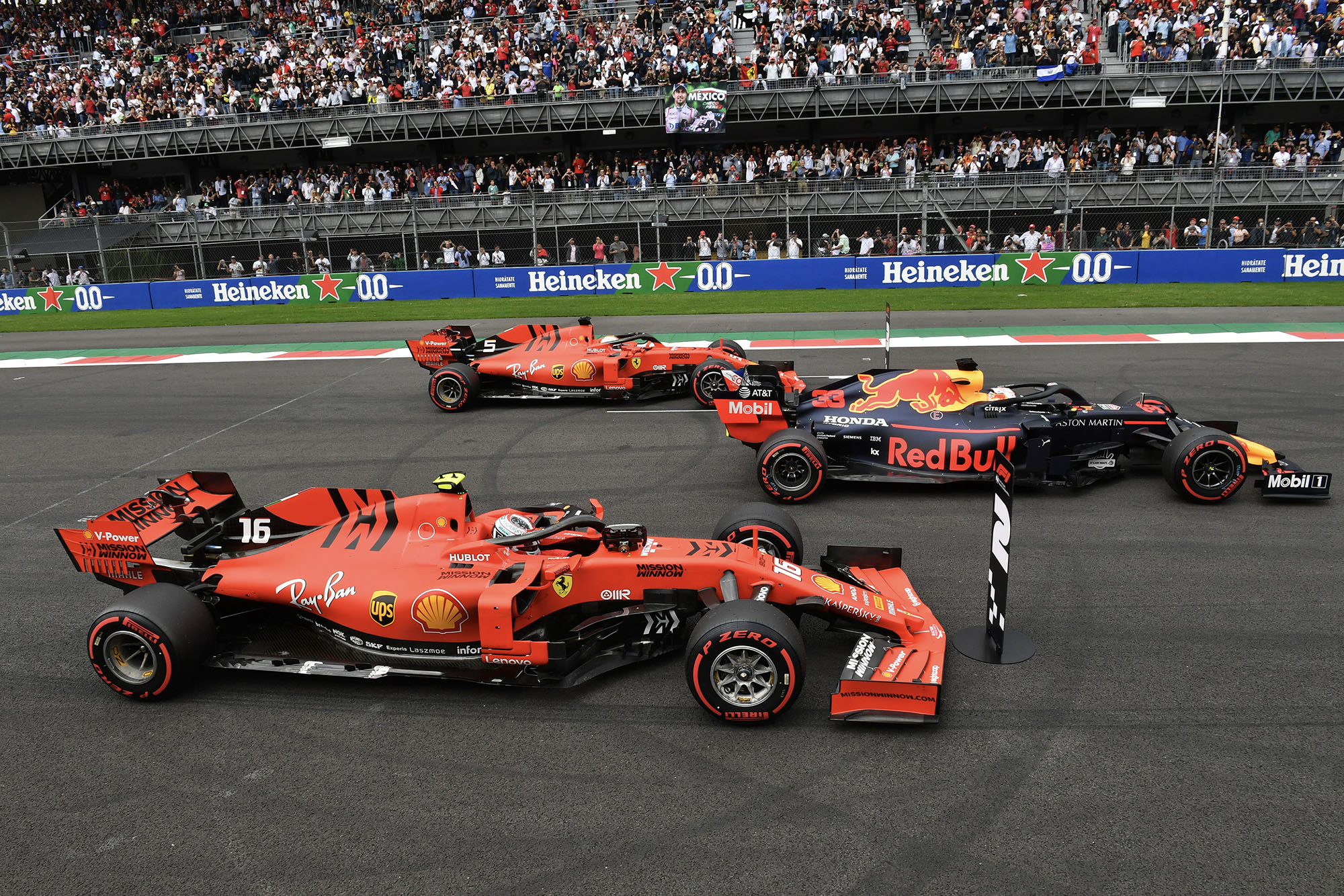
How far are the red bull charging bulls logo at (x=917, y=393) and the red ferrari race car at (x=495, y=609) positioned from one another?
3422mm

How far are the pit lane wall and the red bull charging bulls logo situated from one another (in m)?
17.6

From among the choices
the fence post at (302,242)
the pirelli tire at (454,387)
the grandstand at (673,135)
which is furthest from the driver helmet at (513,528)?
the fence post at (302,242)

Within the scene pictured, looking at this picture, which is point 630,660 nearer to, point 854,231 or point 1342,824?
point 1342,824

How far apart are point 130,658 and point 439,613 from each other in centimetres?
208

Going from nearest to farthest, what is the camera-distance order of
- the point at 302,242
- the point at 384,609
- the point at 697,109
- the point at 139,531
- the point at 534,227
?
the point at 384,609, the point at 139,531, the point at 534,227, the point at 302,242, the point at 697,109

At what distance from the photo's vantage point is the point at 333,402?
50.4ft

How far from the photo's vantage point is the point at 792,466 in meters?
9.81

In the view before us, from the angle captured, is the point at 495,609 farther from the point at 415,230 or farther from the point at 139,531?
the point at 415,230

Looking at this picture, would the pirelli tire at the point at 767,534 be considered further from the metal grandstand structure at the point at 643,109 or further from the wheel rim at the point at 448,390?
the metal grandstand structure at the point at 643,109

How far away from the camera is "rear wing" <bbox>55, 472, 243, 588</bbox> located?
21.9ft

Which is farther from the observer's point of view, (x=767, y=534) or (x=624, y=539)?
(x=767, y=534)

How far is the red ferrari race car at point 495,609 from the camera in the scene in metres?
5.71

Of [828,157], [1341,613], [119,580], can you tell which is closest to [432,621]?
[119,580]

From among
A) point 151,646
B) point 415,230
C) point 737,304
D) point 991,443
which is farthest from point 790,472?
point 415,230
